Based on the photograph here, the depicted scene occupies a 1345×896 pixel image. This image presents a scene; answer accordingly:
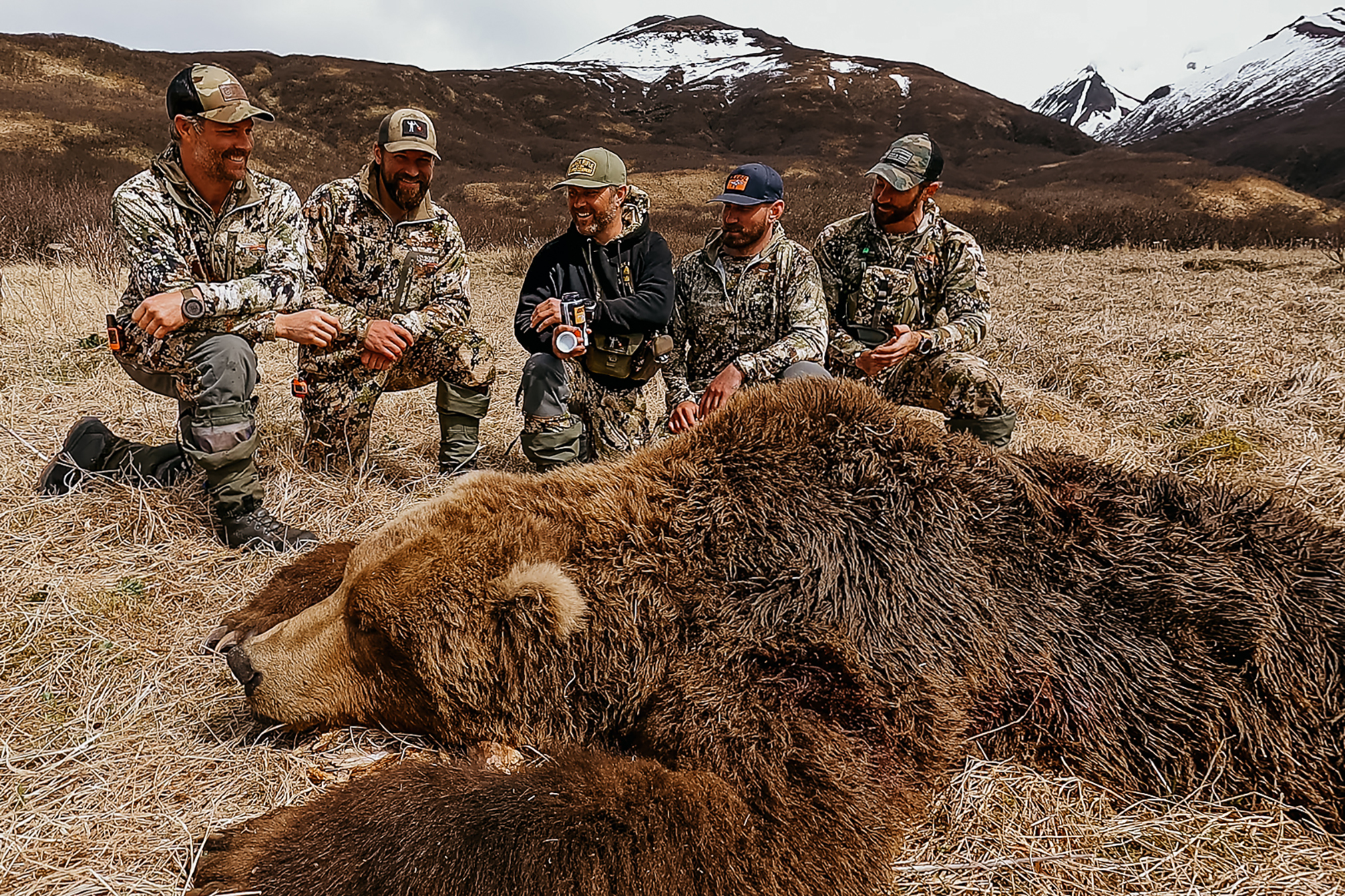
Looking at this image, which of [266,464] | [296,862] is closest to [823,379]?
[296,862]

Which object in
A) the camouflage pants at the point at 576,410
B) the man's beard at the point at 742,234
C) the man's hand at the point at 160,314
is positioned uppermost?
the man's beard at the point at 742,234

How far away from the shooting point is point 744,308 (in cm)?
512

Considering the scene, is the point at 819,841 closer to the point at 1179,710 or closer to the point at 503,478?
the point at 1179,710

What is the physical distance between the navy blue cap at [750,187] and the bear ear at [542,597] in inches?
115

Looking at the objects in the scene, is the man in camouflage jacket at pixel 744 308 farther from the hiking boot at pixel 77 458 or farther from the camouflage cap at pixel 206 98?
the hiking boot at pixel 77 458

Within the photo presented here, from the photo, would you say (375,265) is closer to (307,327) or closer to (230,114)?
(307,327)

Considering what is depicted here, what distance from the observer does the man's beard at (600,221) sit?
199 inches

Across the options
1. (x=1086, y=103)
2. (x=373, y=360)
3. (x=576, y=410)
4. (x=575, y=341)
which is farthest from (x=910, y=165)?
(x=1086, y=103)

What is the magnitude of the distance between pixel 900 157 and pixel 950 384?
146 cm

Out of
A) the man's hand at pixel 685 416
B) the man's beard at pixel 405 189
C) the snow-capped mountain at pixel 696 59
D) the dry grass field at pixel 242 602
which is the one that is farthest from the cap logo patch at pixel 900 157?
the snow-capped mountain at pixel 696 59

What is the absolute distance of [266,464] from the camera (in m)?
4.98

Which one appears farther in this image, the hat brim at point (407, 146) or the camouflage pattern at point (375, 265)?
the camouflage pattern at point (375, 265)

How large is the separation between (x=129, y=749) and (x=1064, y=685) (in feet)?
10.1

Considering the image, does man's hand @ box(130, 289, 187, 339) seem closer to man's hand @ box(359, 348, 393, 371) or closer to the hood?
the hood
